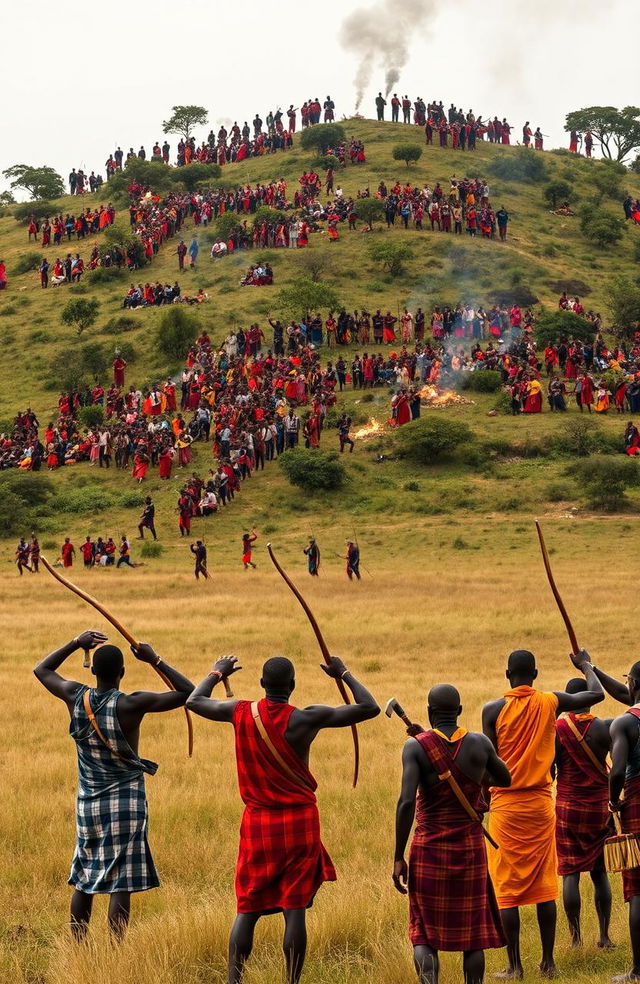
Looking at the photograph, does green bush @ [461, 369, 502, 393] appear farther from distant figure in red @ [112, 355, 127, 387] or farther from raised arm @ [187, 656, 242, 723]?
raised arm @ [187, 656, 242, 723]

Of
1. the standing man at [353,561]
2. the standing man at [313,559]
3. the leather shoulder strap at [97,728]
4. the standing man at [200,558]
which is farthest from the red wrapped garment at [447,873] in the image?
the standing man at [313,559]

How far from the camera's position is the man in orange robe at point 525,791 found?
666cm

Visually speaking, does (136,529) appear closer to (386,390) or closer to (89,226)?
(386,390)

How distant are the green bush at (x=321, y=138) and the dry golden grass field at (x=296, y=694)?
4804 cm

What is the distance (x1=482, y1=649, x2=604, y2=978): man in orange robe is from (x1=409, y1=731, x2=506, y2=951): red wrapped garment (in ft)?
3.27

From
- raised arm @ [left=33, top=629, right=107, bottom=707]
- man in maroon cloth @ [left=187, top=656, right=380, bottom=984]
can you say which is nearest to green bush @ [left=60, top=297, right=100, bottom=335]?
raised arm @ [left=33, top=629, right=107, bottom=707]

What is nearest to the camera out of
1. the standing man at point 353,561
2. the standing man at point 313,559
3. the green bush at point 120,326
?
the standing man at point 353,561

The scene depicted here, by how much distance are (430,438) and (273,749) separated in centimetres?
3367

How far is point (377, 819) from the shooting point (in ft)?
31.6

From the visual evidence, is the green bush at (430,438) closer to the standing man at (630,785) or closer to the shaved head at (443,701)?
the standing man at (630,785)

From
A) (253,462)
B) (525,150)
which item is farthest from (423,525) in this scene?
(525,150)

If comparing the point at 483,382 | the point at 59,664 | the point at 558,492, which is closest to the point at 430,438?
the point at 558,492

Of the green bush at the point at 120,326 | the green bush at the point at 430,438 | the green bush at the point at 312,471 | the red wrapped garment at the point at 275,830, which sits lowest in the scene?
the red wrapped garment at the point at 275,830

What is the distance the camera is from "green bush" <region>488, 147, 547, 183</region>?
2933 inches
